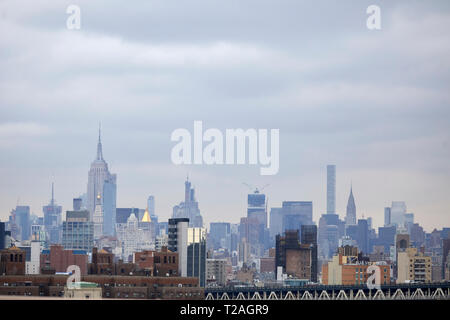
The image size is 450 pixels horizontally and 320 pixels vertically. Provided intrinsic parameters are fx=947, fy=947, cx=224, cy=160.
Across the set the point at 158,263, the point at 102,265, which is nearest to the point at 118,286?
the point at 158,263

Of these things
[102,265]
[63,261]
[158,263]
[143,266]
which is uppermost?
[158,263]

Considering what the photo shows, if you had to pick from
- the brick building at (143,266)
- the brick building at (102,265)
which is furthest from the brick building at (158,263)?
the brick building at (102,265)

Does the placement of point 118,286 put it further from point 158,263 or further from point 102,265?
point 102,265

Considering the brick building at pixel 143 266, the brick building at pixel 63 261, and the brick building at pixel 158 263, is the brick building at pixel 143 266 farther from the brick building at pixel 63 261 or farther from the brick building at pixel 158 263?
the brick building at pixel 63 261

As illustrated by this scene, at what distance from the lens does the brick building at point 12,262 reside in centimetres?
14125

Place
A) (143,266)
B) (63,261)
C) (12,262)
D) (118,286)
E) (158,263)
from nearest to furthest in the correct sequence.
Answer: (118,286) < (12,262) < (158,263) < (143,266) < (63,261)

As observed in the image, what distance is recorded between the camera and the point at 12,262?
474 feet

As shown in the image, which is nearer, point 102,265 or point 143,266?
point 102,265

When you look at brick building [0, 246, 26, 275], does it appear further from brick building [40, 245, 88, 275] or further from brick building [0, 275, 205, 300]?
brick building [40, 245, 88, 275]

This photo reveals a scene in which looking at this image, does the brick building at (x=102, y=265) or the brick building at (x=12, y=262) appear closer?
the brick building at (x=12, y=262)

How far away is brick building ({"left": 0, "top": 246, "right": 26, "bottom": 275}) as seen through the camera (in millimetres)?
141250

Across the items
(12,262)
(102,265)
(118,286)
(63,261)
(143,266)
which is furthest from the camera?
(63,261)

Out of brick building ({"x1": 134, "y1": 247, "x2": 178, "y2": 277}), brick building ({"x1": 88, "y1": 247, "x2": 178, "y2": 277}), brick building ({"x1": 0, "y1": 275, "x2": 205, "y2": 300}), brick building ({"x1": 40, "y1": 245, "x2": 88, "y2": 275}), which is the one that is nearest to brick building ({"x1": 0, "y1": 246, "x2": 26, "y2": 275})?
brick building ({"x1": 0, "y1": 275, "x2": 205, "y2": 300})
